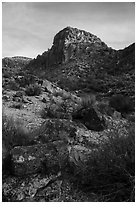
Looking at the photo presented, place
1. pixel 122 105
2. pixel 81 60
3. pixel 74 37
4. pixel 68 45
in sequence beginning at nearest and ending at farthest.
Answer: pixel 122 105 → pixel 81 60 → pixel 68 45 → pixel 74 37

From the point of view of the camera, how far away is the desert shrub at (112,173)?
11.6 feet

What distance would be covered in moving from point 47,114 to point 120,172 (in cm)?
454

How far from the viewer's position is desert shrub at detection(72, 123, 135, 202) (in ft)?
11.6

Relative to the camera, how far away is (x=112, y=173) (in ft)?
12.3

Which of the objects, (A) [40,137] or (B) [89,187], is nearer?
(B) [89,187]

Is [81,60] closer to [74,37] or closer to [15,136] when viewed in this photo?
[74,37]

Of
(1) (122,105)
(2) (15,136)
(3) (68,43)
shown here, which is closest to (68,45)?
(3) (68,43)

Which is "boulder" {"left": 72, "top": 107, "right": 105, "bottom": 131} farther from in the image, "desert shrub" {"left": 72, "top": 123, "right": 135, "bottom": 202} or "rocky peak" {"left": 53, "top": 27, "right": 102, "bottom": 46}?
"rocky peak" {"left": 53, "top": 27, "right": 102, "bottom": 46}

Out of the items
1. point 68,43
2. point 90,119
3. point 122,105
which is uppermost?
point 68,43

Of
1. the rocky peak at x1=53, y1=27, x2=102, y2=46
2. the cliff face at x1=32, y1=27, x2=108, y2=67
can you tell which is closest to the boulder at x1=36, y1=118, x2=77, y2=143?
the cliff face at x1=32, y1=27, x2=108, y2=67

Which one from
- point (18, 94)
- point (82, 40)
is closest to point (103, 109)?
point (18, 94)

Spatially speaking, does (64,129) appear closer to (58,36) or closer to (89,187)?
(89,187)

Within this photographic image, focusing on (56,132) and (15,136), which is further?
(56,132)

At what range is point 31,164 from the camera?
4020 mm
